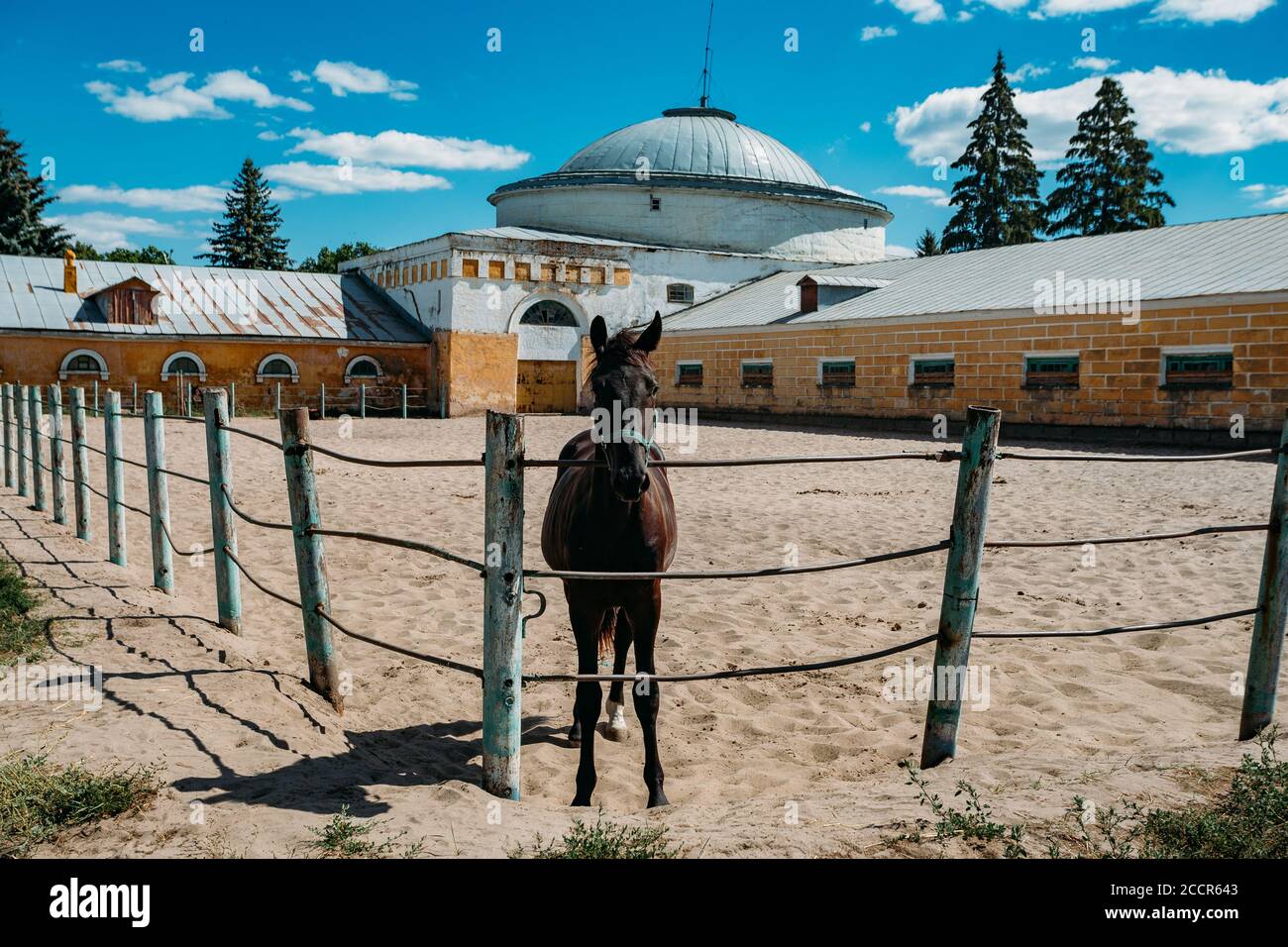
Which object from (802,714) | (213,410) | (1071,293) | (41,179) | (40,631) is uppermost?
(41,179)

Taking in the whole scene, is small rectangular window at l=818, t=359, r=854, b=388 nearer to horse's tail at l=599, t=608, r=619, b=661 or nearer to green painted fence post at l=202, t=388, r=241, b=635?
horse's tail at l=599, t=608, r=619, b=661

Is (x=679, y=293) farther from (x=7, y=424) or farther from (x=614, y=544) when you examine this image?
(x=614, y=544)

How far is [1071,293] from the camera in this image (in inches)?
792

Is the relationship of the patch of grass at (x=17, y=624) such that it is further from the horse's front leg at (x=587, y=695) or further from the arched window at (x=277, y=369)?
the arched window at (x=277, y=369)

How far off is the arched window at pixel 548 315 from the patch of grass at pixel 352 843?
2822cm

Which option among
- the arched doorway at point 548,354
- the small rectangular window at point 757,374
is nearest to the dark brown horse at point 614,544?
the small rectangular window at point 757,374

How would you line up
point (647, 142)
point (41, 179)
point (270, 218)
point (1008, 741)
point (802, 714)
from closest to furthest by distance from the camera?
1. point (1008, 741)
2. point (802, 714)
3. point (647, 142)
4. point (41, 179)
5. point (270, 218)

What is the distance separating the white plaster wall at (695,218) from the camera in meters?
35.4

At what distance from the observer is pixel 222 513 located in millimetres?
6000

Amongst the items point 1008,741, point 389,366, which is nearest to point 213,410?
point 1008,741

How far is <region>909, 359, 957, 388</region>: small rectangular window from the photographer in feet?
70.9
